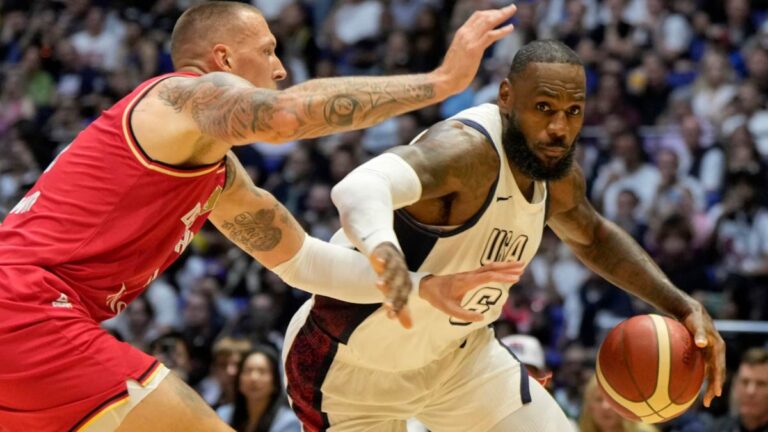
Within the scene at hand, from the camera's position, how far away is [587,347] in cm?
1018

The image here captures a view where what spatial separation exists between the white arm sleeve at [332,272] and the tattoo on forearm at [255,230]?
0.41ft

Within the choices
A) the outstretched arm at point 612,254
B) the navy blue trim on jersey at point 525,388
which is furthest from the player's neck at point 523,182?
the navy blue trim on jersey at point 525,388

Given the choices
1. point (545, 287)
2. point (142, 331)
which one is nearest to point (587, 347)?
point (545, 287)

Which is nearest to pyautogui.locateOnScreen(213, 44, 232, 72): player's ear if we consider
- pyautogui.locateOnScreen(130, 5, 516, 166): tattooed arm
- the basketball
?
pyautogui.locateOnScreen(130, 5, 516, 166): tattooed arm

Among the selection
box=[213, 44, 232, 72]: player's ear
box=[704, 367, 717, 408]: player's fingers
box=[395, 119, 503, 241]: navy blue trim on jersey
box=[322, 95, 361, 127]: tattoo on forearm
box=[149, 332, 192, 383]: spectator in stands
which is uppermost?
box=[322, 95, 361, 127]: tattoo on forearm

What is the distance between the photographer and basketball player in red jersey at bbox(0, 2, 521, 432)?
417 centimetres

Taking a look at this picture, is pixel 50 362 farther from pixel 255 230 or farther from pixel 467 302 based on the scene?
pixel 467 302

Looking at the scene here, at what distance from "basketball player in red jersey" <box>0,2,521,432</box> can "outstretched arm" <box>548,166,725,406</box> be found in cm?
144

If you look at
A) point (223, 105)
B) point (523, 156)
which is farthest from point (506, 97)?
point (223, 105)

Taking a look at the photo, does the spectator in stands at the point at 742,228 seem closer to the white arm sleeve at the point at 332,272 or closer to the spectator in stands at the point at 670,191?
the spectator in stands at the point at 670,191

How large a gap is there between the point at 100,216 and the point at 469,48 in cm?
145

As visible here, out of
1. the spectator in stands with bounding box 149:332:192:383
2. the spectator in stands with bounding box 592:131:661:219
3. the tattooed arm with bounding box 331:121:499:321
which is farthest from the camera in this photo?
the spectator in stands with bounding box 592:131:661:219

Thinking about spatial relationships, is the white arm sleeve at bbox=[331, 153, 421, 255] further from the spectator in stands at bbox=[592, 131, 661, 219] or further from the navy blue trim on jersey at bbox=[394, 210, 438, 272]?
the spectator in stands at bbox=[592, 131, 661, 219]

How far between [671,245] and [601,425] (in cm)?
308
